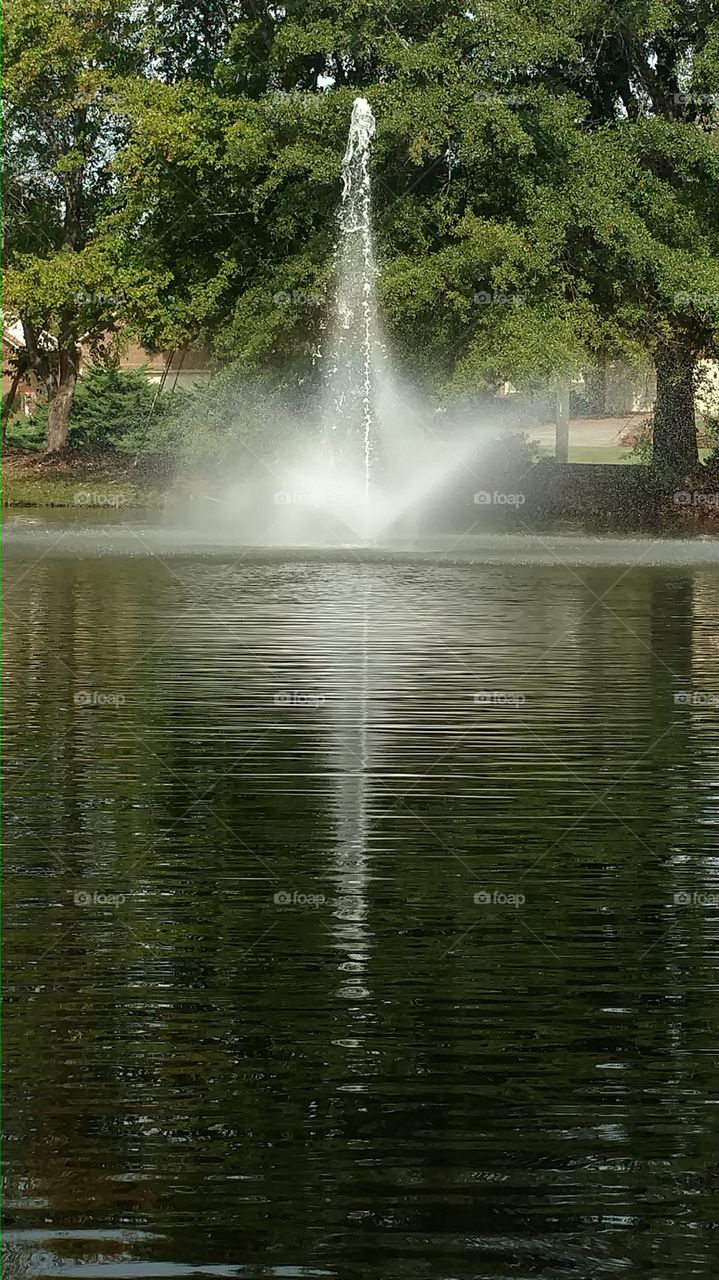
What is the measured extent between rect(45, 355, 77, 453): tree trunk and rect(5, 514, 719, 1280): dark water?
35599 millimetres

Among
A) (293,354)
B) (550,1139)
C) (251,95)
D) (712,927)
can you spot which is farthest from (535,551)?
(550,1139)

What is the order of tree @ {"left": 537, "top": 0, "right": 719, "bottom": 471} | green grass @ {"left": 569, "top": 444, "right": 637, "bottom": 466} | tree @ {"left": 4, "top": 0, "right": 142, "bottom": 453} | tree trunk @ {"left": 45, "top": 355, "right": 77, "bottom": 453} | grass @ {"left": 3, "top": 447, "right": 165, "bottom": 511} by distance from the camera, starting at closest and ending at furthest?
tree @ {"left": 537, "top": 0, "right": 719, "bottom": 471} < tree @ {"left": 4, "top": 0, "right": 142, "bottom": 453} < grass @ {"left": 3, "top": 447, "right": 165, "bottom": 511} < tree trunk @ {"left": 45, "top": 355, "right": 77, "bottom": 453} < green grass @ {"left": 569, "top": 444, "right": 637, "bottom": 466}

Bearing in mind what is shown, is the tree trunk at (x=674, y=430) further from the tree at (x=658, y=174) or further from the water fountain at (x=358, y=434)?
the water fountain at (x=358, y=434)

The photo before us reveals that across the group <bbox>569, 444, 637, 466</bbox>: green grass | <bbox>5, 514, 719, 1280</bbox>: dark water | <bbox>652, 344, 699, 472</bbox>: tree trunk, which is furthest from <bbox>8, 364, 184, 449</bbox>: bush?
<bbox>5, 514, 719, 1280</bbox>: dark water

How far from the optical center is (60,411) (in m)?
51.2

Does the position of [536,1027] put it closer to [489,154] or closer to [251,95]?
[489,154]

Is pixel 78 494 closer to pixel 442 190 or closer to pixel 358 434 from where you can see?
pixel 358 434

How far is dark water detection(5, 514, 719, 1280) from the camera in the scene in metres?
5.09

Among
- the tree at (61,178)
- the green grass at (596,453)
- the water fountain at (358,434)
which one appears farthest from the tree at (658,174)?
the green grass at (596,453)

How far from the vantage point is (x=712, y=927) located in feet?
26.6

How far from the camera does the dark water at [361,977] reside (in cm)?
509

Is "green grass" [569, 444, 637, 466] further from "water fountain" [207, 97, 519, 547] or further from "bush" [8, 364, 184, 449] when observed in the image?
"water fountain" [207, 97, 519, 547]

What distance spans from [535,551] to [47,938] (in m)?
25.9

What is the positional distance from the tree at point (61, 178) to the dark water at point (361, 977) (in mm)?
29685
